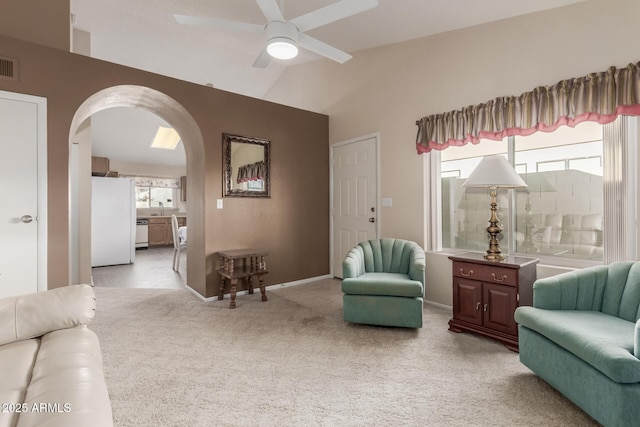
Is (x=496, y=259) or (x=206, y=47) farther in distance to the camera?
(x=206, y=47)

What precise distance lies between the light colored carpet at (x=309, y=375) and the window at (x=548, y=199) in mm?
1022

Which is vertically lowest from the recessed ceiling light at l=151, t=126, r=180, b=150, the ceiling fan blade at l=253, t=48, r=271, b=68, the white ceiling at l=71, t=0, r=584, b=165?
the ceiling fan blade at l=253, t=48, r=271, b=68

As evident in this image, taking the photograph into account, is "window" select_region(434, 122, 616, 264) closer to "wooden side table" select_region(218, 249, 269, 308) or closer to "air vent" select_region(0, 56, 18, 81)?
"wooden side table" select_region(218, 249, 269, 308)

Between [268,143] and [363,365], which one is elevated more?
[268,143]

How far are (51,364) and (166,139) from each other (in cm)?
771

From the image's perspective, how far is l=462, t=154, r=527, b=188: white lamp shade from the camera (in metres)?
2.56

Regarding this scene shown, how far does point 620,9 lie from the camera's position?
2336 millimetres

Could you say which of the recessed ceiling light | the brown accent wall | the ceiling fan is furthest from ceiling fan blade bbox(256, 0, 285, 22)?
the recessed ceiling light

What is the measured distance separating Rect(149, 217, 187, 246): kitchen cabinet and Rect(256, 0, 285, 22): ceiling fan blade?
7.68 meters

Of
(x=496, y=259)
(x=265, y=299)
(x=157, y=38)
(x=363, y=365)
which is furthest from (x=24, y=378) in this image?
(x=157, y=38)

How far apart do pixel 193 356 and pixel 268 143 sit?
2778 mm

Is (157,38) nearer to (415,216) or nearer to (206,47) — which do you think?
(206,47)

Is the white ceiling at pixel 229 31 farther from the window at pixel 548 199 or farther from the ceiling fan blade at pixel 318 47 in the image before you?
the window at pixel 548 199

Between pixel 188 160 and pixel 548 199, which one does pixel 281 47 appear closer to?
pixel 188 160
